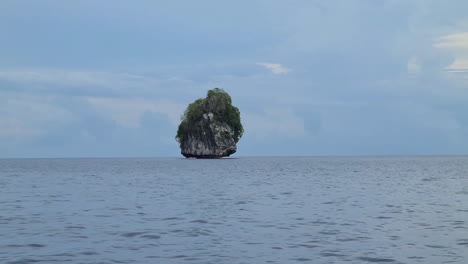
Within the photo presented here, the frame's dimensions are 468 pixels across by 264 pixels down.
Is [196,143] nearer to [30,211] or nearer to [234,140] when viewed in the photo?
[234,140]

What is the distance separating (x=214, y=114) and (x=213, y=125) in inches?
138

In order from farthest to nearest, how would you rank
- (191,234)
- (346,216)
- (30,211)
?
1. (30,211)
2. (346,216)
3. (191,234)

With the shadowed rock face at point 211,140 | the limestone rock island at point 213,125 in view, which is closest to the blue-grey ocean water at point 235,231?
the shadowed rock face at point 211,140

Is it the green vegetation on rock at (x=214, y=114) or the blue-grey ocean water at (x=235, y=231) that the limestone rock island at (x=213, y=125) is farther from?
the blue-grey ocean water at (x=235, y=231)

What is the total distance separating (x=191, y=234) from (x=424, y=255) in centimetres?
789

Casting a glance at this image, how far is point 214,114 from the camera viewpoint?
12762 centimetres

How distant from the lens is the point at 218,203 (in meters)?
28.8

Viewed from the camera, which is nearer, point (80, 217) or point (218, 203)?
point (80, 217)

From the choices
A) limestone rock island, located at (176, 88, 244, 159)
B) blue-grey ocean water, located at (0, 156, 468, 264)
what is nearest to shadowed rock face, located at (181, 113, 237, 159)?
limestone rock island, located at (176, 88, 244, 159)

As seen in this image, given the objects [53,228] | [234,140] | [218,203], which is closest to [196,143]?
[234,140]

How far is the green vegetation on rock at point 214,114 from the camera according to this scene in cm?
12750

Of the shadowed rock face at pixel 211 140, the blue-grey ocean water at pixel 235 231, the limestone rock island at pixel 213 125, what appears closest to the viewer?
the blue-grey ocean water at pixel 235 231

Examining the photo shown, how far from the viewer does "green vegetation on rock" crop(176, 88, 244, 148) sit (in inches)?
5020

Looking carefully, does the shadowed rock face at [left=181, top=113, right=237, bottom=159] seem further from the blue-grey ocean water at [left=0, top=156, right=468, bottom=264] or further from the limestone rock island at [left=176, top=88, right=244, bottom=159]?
the blue-grey ocean water at [left=0, top=156, right=468, bottom=264]
